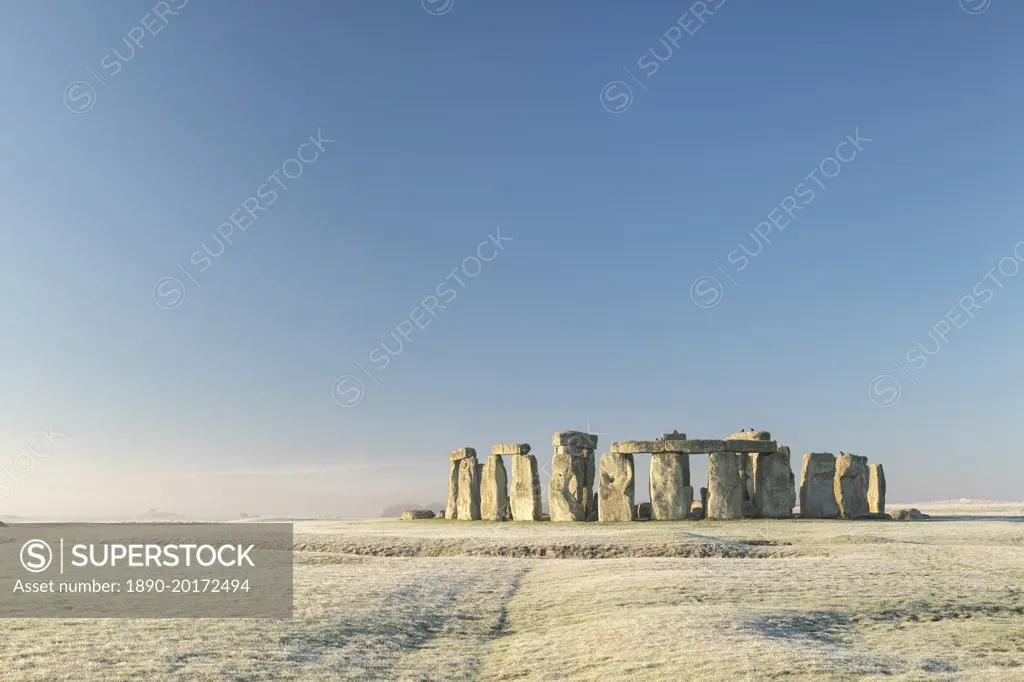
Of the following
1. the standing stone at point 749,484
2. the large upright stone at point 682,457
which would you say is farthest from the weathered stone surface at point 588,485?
Result: the standing stone at point 749,484

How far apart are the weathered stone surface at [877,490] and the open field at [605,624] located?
18.1 meters

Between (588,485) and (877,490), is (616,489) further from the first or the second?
(877,490)

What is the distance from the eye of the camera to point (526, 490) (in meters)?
39.4

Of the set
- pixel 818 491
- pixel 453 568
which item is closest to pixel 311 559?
pixel 453 568

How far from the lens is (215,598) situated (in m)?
16.2

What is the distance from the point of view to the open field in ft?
38.1

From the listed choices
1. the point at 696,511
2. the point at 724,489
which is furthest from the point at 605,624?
the point at 696,511

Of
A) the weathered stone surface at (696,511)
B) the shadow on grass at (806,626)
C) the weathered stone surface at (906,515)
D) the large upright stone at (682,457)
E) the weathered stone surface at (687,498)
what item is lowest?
the shadow on grass at (806,626)

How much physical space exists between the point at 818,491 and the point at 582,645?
28471mm

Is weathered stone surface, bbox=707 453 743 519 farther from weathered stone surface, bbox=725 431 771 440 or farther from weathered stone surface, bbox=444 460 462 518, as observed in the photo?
weathered stone surface, bbox=444 460 462 518

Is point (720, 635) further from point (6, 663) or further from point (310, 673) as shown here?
point (6, 663)

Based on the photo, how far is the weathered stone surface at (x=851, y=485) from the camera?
130 feet

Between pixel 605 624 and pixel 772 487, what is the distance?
25.5 metres

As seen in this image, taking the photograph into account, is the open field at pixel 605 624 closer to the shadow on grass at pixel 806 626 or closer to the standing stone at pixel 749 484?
the shadow on grass at pixel 806 626
